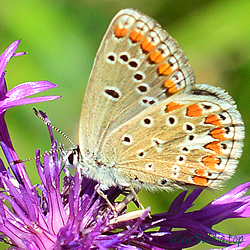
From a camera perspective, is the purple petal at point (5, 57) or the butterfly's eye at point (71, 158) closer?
the butterfly's eye at point (71, 158)

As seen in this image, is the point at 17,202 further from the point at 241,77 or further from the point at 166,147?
the point at 241,77

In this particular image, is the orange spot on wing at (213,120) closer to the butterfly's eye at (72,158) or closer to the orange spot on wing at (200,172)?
the orange spot on wing at (200,172)

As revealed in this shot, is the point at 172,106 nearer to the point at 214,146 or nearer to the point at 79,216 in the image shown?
the point at 214,146

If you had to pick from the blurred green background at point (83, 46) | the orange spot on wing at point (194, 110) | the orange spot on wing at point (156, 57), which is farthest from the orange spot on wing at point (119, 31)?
the blurred green background at point (83, 46)

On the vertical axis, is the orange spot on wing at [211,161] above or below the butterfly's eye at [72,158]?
above

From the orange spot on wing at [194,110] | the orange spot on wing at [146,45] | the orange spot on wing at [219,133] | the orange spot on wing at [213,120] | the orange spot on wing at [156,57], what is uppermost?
the orange spot on wing at [146,45]

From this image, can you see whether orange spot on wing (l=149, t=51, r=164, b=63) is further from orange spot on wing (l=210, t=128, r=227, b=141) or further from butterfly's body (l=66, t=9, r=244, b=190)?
orange spot on wing (l=210, t=128, r=227, b=141)

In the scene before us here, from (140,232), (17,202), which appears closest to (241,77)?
(140,232)
